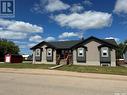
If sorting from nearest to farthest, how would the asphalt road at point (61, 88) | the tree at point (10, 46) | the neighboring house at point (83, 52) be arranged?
the asphalt road at point (61, 88), the neighboring house at point (83, 52), the tree at point (10, 46)

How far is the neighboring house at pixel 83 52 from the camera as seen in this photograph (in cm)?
3391

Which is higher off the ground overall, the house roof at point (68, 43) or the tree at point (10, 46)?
the tree at point (10, 46)

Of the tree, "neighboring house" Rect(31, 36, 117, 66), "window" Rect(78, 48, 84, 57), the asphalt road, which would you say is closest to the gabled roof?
"neighboring house" Rect(31, 36, 117, 66)

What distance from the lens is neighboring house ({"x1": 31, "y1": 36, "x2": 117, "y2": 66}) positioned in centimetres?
3391

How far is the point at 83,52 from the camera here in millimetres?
35375

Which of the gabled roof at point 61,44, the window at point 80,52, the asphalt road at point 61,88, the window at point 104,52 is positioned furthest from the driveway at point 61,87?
the gabled roof at point 61,44

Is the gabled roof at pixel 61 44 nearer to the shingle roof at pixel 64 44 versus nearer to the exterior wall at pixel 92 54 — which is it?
the shingle roof at pixel 64 44

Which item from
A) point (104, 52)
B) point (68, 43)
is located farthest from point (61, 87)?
point (68, 43)

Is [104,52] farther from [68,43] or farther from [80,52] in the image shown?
[68,43]

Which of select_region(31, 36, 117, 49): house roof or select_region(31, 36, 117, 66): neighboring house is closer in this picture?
select_region(31, 36, 117, 66): neighboring house

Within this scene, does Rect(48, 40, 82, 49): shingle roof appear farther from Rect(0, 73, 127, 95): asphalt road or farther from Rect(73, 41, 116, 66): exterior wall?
Rect(0, 73, 127, 95): asphalt road

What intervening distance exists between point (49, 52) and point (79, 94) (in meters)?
29.5

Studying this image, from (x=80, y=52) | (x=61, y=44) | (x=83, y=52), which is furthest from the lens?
(x=61, y=44)

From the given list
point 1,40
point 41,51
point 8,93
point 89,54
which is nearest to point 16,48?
point 1,40
